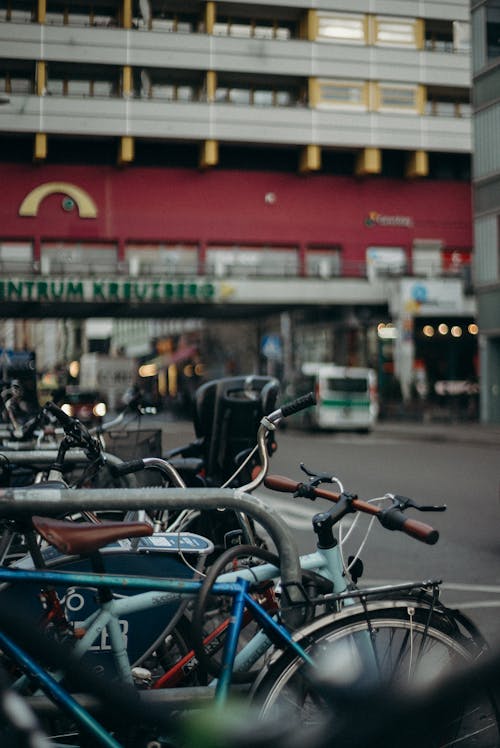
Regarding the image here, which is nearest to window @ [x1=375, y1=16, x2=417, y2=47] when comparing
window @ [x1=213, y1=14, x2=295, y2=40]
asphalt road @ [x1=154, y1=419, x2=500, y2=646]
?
window @ [x1=213, y1=14, x2=295, y2=40]

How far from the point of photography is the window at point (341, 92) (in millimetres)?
8248

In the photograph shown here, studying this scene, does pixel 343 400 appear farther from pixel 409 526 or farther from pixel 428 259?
pixel 409 526

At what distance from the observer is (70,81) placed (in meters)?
4.98

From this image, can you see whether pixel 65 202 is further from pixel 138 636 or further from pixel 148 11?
pixel 138 636

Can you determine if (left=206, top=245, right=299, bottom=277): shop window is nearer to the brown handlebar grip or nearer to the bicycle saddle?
the brown handlebar grip

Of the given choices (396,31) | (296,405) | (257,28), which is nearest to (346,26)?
(396,31)

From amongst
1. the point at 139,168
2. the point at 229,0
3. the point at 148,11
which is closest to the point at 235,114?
the point at 139,168

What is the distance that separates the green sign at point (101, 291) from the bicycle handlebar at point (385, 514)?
3358mm

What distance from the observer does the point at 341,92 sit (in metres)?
8.41

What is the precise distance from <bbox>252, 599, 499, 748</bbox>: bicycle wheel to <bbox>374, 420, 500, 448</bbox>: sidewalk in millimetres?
19515

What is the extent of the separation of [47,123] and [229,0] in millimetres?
1531

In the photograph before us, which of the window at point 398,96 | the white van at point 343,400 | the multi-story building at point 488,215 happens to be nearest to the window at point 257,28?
the window at point 398,96

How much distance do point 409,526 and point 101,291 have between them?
7100mm

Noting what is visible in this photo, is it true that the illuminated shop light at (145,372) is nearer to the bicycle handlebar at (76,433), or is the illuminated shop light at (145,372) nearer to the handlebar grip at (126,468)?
the bicycle handlebar at (76,433)
